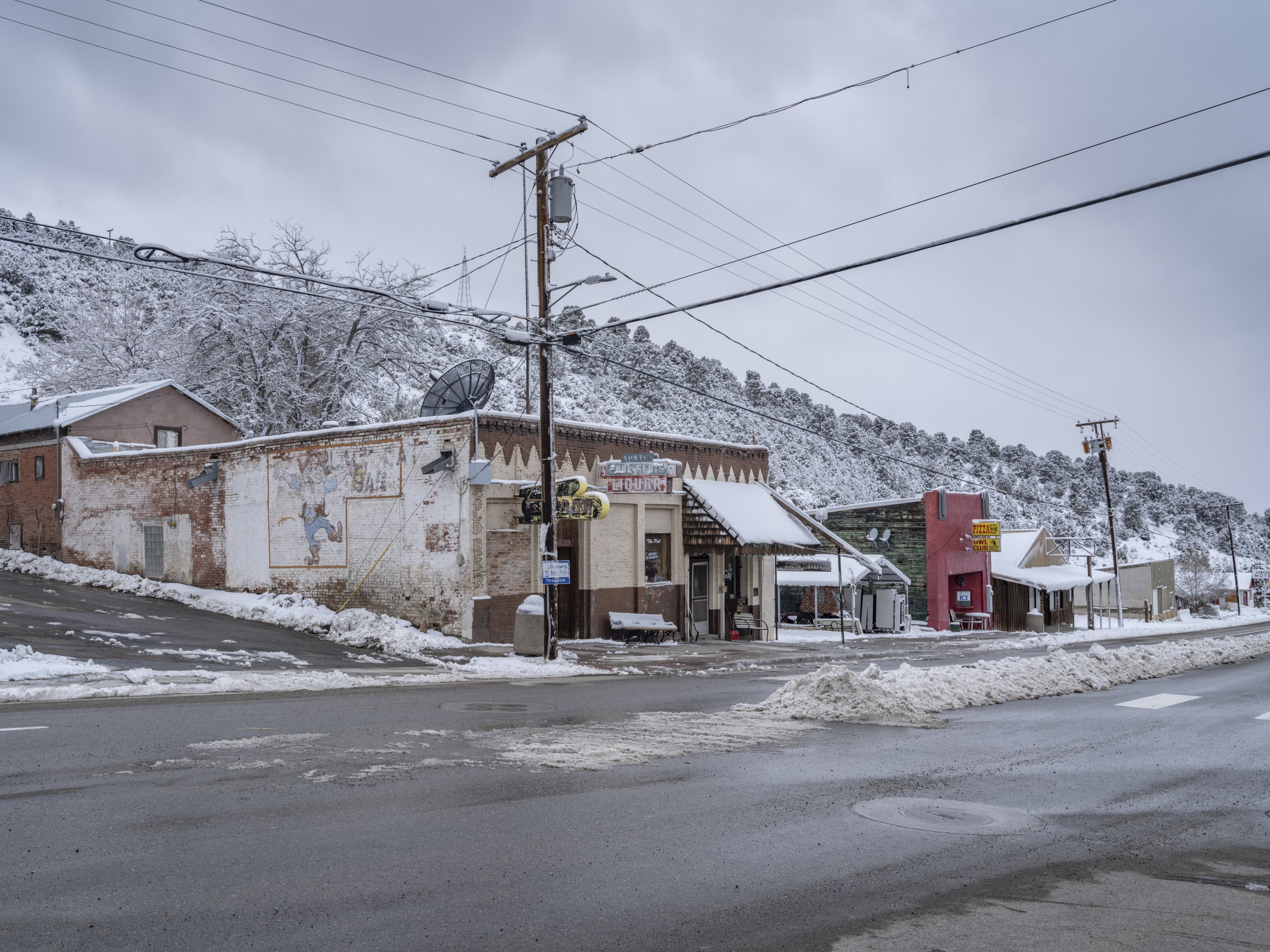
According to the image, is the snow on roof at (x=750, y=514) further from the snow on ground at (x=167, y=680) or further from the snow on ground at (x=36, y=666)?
the snow on ground at (x=36, y=666)

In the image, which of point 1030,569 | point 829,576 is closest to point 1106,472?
point 1030,569

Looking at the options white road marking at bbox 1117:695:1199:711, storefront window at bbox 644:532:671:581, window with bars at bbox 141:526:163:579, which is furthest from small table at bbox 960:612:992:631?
window with bars at bbox 141:526:163:579

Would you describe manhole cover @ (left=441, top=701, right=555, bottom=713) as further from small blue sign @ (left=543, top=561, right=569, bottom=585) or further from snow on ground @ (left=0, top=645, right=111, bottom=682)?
small blue sign @ (left=543, top=561, right=569, bottom=585)

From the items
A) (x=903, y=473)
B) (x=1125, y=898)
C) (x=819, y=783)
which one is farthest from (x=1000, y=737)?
(x=903, y=473)

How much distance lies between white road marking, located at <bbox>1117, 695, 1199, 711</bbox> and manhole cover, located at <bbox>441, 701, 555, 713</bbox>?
8.18 m

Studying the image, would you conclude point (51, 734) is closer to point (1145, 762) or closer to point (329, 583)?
point (1145, 762)

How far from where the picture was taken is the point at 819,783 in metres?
7.84

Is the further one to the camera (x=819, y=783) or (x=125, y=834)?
(x=819, y=783)

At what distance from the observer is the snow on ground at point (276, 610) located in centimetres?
2038

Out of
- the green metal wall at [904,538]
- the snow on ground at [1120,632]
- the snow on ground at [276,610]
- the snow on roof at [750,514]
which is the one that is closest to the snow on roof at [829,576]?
the green metal wall at [904,538]

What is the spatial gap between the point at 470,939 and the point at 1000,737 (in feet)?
25.7

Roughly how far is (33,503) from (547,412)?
21.0m

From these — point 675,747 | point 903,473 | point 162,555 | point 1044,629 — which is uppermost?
point 903,473

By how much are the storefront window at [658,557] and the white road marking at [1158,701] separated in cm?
1340
